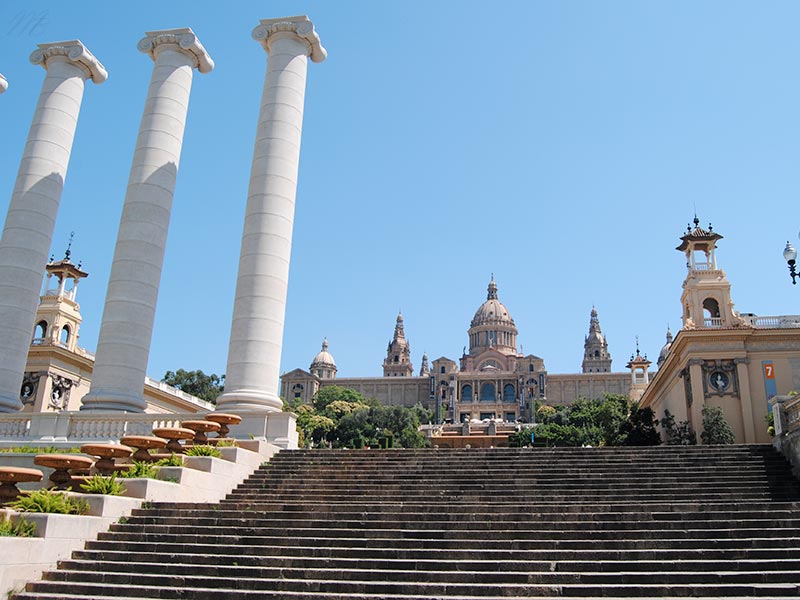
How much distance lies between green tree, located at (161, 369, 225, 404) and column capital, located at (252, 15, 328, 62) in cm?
7841

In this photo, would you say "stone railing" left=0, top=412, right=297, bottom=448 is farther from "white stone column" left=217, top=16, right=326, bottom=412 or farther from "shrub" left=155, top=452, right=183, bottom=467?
"shrub" left=155, top=452, right=183, bottom=467

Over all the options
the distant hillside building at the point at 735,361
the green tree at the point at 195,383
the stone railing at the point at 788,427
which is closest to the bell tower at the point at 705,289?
the distant hillside building at the point at 735,361

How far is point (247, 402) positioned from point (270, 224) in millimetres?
7359

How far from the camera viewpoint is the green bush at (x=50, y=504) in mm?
16438

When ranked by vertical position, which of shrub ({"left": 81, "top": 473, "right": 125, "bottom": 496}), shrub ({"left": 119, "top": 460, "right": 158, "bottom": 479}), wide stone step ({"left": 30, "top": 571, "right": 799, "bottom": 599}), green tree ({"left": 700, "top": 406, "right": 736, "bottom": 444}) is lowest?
wide stone step ({"left": 30, "top": 571, "right": 799, "bottom": 599})

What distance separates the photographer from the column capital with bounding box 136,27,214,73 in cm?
3416

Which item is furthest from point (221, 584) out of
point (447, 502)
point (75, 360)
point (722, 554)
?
point (75, 360)

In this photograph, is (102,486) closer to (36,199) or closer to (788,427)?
(36,199)

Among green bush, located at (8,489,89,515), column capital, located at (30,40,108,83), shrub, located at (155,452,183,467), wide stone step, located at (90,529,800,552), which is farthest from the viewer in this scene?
column capital, located at (30,40,108,83)

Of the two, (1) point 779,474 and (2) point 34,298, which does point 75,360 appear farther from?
(1) point 779,474

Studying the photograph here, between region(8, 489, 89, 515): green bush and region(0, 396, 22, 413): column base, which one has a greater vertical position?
region(0, 396, 22, 413): column base

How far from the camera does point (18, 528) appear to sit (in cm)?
1540

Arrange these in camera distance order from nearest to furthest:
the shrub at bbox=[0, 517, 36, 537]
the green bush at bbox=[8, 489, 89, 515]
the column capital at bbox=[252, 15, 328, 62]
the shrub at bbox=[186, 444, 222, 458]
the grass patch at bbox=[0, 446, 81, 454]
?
the shrub at bbox=[0, 517, 36, 537], the green bush at bbox=[8, 489, 89, 515], the shrub at bbox=[186, 444, 222, 458], the grass patch at bbox=[0, 446, 81, 454], the column capital at bbox=[252, 15, 328, 62]

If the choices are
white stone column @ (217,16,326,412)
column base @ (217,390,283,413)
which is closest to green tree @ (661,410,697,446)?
column base @ (217,390,283,413)
